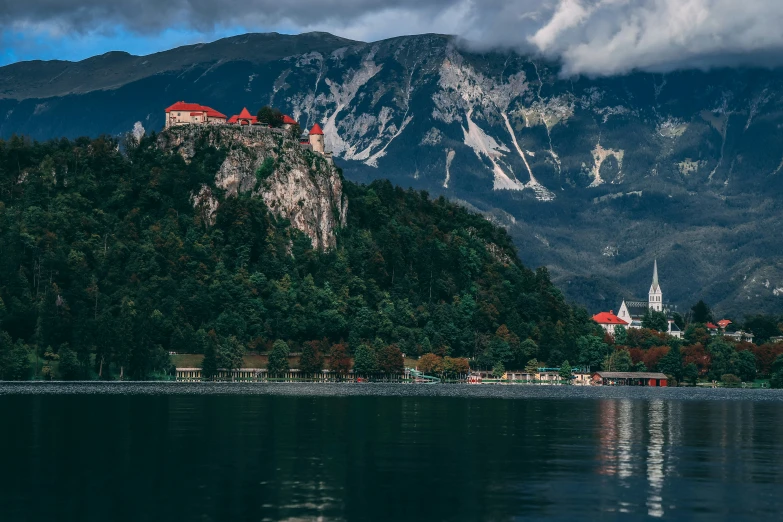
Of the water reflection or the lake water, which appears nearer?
the lake water

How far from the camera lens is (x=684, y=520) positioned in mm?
70562

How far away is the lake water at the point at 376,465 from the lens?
73.1 meters

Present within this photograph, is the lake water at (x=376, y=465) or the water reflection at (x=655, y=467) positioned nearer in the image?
the lake water at (x=376, y=465)

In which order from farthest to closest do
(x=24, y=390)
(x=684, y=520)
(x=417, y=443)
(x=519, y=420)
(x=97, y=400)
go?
(x=24, y=390) → (x=97, y=400) → (x=519, y=420) → (x=417, y=443) → (x=684, y=520)

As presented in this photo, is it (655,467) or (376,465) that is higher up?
(655,467)

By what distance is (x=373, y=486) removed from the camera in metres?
80.9

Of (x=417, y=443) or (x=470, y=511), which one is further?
(x=417, y=443)

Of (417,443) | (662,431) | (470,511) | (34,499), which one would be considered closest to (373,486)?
(470,511)

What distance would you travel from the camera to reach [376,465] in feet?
299

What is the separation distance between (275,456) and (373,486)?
15.9m

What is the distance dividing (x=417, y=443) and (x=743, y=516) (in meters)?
40.2

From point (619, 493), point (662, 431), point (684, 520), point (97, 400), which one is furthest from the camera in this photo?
point (97, 400)

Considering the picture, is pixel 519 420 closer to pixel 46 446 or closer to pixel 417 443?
pixel 417 443

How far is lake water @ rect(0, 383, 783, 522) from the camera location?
73.1 meters
